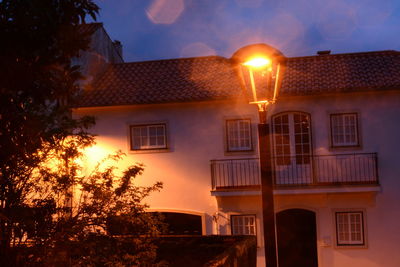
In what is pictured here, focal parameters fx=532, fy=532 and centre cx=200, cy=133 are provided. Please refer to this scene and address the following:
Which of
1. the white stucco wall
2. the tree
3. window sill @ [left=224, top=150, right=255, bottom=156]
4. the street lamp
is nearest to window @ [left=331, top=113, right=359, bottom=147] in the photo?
the white stucco wall

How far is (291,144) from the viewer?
1828 cm

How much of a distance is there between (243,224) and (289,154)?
2.87m

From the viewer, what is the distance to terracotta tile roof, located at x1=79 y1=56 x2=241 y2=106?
721 inches

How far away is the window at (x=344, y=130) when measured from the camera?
18047 mm

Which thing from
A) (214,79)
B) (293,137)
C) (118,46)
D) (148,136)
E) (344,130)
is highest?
(118,46)

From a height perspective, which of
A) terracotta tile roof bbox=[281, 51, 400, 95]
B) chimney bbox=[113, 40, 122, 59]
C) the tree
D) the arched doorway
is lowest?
the arched doorway

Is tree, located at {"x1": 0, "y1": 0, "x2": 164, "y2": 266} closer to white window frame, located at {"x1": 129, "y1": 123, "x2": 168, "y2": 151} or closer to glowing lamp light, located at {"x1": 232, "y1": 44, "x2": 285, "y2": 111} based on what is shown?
glowing lamp light, located at {"x1": 232, "y1": 44, "x2": 285, "y2": 111}

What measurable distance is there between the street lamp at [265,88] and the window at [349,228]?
12.8m

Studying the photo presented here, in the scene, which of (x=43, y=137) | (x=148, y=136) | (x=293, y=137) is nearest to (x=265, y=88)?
(x=43, y=137)

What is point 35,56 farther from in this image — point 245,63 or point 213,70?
point 213,70

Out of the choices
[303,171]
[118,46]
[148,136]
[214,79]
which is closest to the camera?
[303,171]

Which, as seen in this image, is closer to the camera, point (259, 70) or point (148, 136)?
point (259, 70)

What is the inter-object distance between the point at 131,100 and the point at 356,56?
851cm

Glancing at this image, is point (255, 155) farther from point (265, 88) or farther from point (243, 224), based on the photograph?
point (265, 88)
